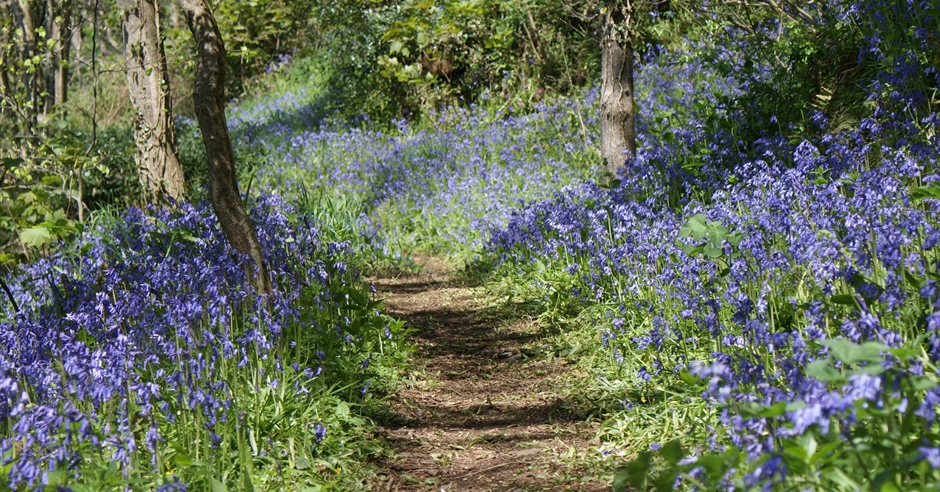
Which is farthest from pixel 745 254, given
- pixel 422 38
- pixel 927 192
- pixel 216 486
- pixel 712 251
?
pixel 422 38

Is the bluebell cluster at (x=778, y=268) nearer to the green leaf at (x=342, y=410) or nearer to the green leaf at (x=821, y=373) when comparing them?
the green leaf at (x=821, y=373)

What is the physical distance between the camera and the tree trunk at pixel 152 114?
6996 millimetres

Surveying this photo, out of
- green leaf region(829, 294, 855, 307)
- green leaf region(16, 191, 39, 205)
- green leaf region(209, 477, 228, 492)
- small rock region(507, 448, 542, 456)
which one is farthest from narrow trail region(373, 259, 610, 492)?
green leaf region(16, 191, 39, 205)

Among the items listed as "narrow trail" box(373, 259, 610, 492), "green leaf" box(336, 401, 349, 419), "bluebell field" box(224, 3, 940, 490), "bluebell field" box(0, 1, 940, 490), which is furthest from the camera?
"green leaf" box(336, 401, 349, 419)

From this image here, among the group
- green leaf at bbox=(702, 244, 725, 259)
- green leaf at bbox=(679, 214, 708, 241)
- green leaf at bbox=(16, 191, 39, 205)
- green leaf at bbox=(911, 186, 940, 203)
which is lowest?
green leaf at bbox=(702, 244, 725, 259)

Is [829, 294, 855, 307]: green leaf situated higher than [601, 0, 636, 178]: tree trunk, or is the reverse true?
[601, 0, 636, 178]: tree trunk

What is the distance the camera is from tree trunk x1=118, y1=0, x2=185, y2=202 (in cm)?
700

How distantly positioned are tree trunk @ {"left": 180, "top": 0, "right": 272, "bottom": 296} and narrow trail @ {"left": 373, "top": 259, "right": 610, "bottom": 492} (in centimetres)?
117

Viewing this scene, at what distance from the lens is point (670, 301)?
4.32m

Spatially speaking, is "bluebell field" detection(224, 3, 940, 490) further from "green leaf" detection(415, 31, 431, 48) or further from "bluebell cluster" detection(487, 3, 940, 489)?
"green leaf" detection(415, 31, 431, 48)

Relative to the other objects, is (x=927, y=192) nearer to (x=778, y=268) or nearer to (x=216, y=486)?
(x=778, y=268)

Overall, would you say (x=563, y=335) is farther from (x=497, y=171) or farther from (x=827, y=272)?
(x=497, y=171)

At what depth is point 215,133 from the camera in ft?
15.4

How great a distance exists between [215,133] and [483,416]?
2186 mm
